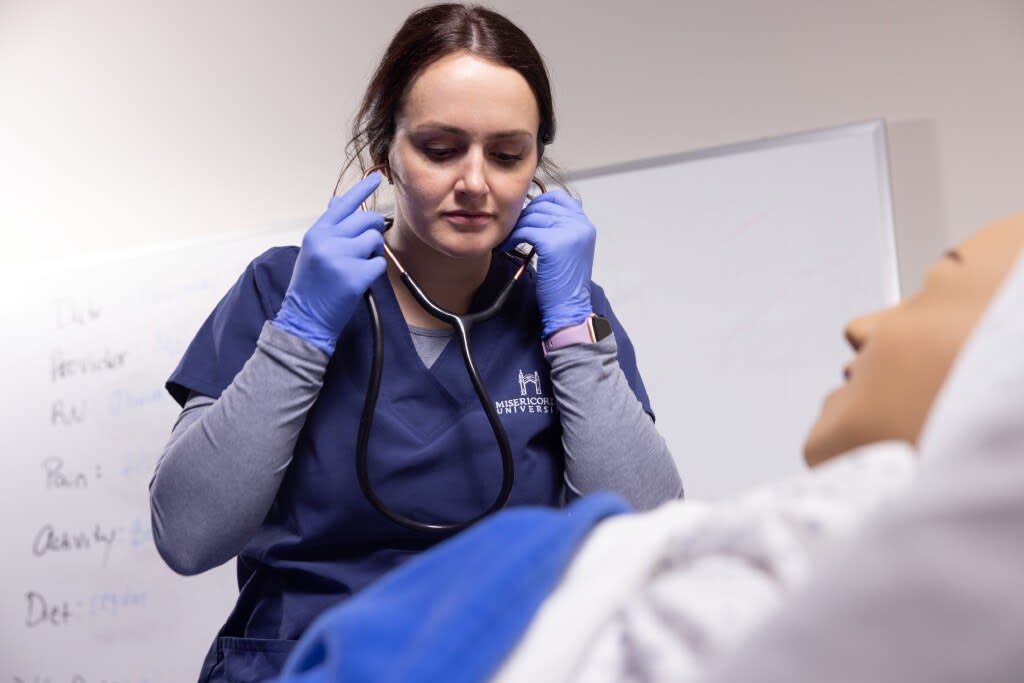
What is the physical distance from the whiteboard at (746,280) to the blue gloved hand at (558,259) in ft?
1.92

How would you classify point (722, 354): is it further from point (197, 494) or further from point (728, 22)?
point (197, 494)

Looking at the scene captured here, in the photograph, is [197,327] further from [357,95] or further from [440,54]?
[440,54]

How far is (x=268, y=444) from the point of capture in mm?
1037

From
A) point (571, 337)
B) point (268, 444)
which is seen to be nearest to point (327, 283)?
point (268, 444)

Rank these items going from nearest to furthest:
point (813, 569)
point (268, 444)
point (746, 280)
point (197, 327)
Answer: point (813, 569), point (268, 444), point (746, 280), point (197, 327)

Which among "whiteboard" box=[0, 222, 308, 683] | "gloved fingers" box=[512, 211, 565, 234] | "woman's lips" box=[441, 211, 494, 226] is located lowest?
"whiteboard" box=[0, 222, 308, 683]

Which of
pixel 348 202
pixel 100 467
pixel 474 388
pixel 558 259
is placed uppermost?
pixel 348 202

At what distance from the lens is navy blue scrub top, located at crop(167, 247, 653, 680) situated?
1058 mm

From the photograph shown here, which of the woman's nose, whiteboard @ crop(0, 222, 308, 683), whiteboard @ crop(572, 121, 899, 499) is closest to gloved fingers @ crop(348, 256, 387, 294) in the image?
the woman's nose

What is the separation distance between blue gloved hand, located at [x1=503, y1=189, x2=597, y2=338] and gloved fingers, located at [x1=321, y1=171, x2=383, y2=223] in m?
0.18

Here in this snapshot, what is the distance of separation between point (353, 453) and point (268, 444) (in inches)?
3.9

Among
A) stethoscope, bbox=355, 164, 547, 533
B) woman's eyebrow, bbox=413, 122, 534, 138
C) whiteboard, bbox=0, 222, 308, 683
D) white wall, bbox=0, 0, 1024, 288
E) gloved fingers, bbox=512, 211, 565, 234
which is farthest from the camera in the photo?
whiteboard, bbox=0, 222, 308, 683

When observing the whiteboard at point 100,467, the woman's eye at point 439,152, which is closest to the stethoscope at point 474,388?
the woman's eye at point 439,152

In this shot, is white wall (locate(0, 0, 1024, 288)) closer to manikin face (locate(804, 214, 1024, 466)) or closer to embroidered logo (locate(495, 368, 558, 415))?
embroidered logo (locate(495, 368, 558, 415))
